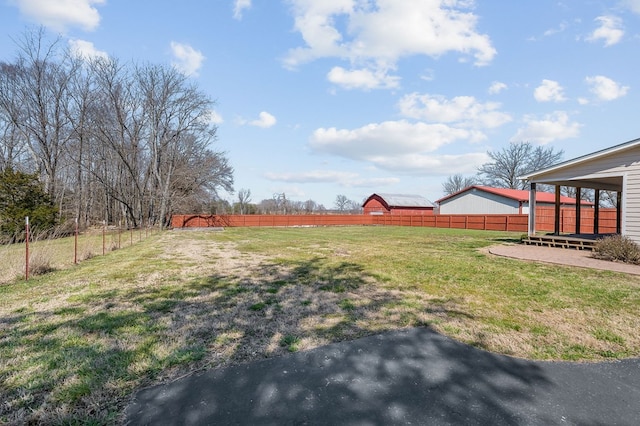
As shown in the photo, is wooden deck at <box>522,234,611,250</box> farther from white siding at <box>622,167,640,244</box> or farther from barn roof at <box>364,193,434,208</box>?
barn roof at <box>364,193,434,208</box>

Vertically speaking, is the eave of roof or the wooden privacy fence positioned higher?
the eave of roof

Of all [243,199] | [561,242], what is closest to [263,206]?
[243,199]

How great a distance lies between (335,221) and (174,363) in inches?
1349

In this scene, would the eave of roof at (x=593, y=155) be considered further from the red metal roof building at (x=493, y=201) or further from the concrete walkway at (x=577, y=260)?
the red metal roof building at (x=493, y=201)

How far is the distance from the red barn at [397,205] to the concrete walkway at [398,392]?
38.5 meters

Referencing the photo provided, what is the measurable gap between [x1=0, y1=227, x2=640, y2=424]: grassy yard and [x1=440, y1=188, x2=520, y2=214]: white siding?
22491 mm

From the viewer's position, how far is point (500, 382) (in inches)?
94.7

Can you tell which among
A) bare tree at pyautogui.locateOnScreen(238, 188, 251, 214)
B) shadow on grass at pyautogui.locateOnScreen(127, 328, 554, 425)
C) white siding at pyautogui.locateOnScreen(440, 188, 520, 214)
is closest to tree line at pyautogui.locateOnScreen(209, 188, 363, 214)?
bare tree at pyautogui.locateOnScreen(238, 188, 251, 214)

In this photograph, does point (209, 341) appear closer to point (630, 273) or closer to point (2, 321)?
point (2, 321)

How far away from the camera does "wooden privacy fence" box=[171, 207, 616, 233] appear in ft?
75.8

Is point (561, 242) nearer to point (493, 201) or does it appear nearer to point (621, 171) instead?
point (621, 171)

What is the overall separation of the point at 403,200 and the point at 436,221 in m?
13.5

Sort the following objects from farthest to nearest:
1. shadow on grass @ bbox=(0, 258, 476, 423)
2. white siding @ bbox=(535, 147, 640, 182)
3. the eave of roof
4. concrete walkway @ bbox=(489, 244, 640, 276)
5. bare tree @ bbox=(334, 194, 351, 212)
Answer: bare tree @ bbox=(334, 194, 351, 212), white siding @ bbox=(535, 147, 640, 182), the eave of roof, concrete walkway @ bbox=(489, 244, 640, 276), shadow on grass @ bbox=(0, 258, 476, 423)

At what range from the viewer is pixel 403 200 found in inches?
1687
